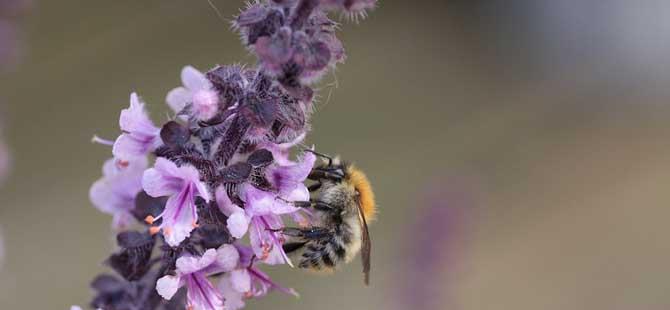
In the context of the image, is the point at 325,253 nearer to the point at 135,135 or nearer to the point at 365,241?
the point at 365,241

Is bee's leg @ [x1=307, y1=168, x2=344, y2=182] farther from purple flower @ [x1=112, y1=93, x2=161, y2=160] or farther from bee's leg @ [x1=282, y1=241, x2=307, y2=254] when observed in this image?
purple flower @ [x1=112, y1=93, x2=161, y2=160]

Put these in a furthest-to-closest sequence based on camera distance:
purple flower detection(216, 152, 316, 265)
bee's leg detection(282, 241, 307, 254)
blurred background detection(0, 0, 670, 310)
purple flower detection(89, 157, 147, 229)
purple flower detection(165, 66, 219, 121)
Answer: blurred background detection(0, 0, 670, 310), bee's leg detection(282, 241, 307, 254), purple flower detection(89, 157, 147, 229), purple flower detection(216, 152, 316, 265), purple flower detection(165, 66, 219, 121)

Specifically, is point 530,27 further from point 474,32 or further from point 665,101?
point 665,101

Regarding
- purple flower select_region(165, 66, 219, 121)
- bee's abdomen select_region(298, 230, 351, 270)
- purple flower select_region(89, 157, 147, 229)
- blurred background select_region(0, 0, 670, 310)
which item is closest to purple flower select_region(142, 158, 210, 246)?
purple flower select_region(165, 66, 219, 121)

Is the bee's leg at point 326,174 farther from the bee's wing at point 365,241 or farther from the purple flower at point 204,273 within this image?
the purple flower at point 204,273

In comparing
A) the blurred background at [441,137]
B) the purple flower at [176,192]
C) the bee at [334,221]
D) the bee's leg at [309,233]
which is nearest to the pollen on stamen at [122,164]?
the purple flower at [176,192]
